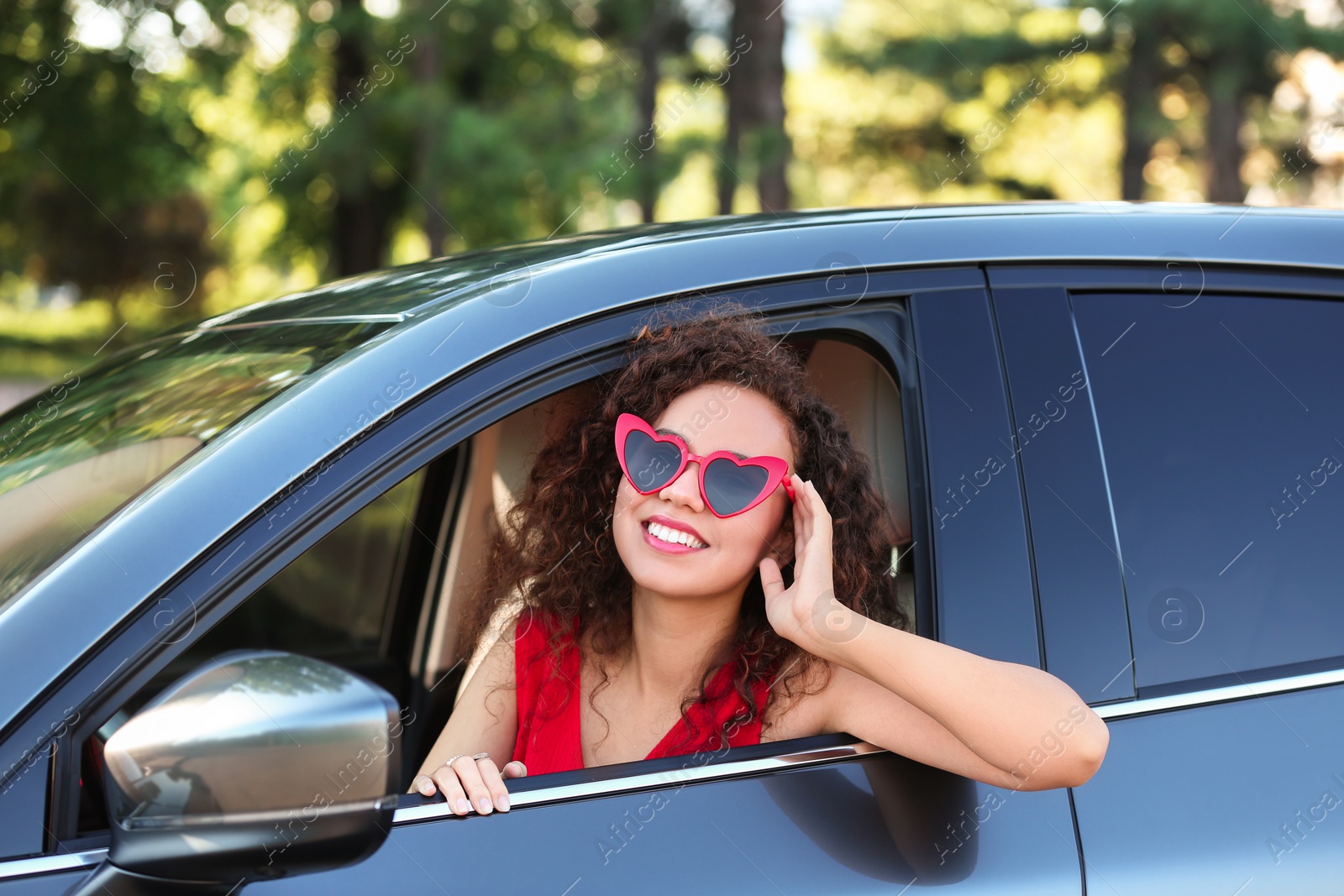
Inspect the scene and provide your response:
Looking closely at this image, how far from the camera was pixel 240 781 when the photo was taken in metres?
1.18

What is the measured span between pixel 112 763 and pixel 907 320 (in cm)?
109

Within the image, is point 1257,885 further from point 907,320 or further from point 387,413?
point 387,413

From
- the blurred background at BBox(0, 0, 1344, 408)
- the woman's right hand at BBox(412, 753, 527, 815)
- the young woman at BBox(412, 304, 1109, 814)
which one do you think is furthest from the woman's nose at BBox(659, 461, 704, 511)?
the blurred background at BBox(0, 0, 1344, 408)

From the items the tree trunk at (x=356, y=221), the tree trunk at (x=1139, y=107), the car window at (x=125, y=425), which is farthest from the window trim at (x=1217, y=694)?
the tree trunk at (x=356, y=221)

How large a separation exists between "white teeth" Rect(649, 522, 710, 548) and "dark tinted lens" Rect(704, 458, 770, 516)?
0.23 feet

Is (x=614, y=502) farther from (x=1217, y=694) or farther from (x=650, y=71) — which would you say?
(x=650, y=71)

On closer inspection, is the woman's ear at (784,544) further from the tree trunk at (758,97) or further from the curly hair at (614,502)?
the tree trunk at (758,97)

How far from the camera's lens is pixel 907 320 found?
5.17 feet

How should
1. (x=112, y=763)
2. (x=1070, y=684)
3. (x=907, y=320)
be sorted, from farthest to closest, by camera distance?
(x=907, y=320)
(x=1070, y=684)
(x=112, y=763)

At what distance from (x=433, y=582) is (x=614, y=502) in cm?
98

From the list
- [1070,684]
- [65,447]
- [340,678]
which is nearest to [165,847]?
[340,678]

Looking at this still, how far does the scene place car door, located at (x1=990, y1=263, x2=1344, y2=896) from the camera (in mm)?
1392

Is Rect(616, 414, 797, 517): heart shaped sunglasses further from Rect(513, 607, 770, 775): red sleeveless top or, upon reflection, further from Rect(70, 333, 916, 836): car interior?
Rect(513, 607, 770, 775): red sleeveless top

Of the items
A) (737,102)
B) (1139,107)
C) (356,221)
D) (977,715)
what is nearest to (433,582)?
(977,715)
